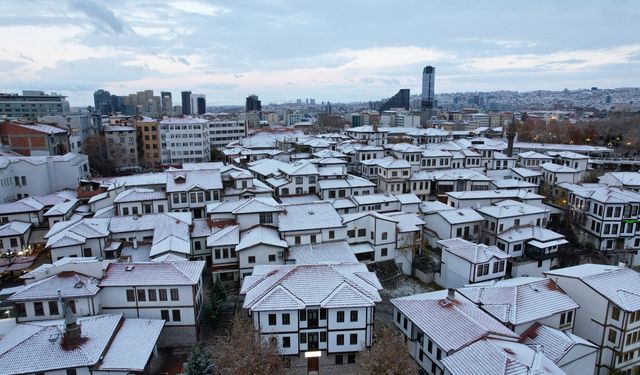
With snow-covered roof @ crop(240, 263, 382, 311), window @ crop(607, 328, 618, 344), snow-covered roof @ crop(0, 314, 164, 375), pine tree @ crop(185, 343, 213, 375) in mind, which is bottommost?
window @ crop(607, 328, 618, 344)

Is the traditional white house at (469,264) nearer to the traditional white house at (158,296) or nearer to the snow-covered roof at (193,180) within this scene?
the traditional white house at (158,296)

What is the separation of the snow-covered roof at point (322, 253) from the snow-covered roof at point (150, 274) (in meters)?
8.05

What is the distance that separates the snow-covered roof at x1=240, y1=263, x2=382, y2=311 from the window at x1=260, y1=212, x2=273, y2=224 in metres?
10.2

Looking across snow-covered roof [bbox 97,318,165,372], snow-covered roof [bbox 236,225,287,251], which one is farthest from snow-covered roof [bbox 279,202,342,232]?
snow-covered roof [bbox 97,318,165,372]

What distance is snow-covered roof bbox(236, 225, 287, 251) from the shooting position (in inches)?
1236

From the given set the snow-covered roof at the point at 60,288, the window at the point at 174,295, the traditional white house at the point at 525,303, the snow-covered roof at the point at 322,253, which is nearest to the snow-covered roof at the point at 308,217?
the snow-covered roof at the point at 322,253

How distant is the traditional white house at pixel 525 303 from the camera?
23.7m

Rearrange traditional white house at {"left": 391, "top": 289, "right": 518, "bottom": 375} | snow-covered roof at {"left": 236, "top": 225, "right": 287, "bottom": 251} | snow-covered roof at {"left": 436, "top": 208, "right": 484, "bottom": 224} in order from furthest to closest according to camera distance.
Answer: snow-covered roof at {"left": 436, "top": 208, "right": 484, "bottom": 224} → snow-covered roof at {"left": 236, "top": 225, "right": 287, "bottom": 251} → traditional white house at {"left": 391, "top": 289, "right": 518, "bottom": 375}

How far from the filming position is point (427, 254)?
38.3 m

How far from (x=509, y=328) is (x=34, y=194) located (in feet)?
167

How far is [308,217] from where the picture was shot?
3525 cm

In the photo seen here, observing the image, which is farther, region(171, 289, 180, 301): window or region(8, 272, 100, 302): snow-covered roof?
region(171, 289, 180, 301): window

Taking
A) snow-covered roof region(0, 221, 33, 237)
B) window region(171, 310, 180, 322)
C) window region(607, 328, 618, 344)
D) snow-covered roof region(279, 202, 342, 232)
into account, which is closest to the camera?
window region(607, 328, 618, 344)

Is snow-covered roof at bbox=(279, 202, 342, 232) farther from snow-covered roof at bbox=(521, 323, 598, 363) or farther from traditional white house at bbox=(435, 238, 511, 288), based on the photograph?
snow-covered roof at bbox=(521, 323, 598, 363)
